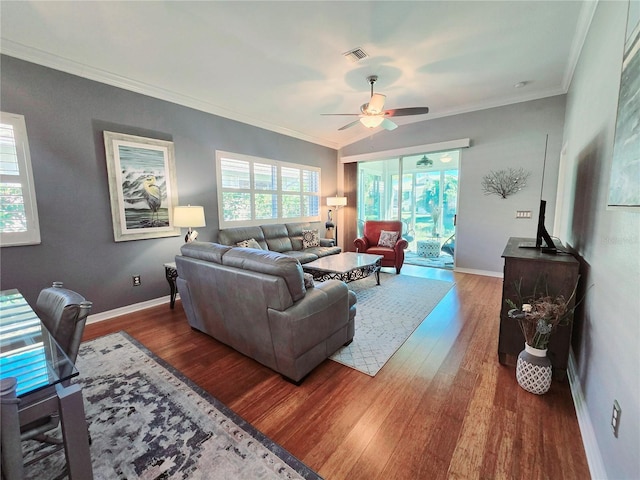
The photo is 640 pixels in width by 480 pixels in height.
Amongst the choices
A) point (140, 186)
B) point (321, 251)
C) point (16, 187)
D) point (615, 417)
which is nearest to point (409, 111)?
point (321, 251)

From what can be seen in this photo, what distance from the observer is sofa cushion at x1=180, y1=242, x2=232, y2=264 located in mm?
2352

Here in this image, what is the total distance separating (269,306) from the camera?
195cm

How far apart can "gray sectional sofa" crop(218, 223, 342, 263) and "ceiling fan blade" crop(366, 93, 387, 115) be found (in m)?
2.45

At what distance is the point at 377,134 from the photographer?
6.17 meters

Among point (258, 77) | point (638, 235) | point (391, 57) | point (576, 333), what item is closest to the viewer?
point (638, 235)

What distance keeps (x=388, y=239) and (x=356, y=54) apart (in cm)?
324

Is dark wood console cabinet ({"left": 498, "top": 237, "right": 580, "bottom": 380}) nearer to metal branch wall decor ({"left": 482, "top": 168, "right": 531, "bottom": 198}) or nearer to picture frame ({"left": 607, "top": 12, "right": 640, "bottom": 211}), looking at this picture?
picture frame ({"left": 607, "top": 12, "right": 640, "bottom": 211})

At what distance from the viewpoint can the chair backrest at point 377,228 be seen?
18.4ft

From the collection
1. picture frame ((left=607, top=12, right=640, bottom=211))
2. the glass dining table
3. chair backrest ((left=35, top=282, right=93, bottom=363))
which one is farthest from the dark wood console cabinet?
chair backrest ((left=35, top=282, right=93, bottom=363))

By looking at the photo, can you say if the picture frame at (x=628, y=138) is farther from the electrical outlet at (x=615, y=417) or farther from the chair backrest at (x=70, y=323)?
the chair backrest at (x=70, y=323)

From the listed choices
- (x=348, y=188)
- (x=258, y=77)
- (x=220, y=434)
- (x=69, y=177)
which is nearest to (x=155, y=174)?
(x=69, y=177)

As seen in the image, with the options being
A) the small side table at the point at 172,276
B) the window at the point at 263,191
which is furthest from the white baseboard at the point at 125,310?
the window at the point at 263,191

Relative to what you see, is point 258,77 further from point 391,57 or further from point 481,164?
point 481,164

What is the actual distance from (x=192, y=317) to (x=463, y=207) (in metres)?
5.00
